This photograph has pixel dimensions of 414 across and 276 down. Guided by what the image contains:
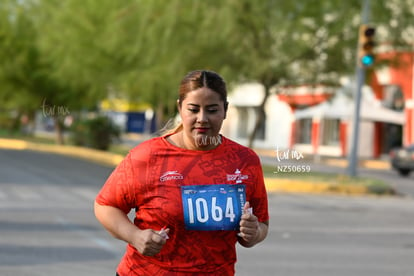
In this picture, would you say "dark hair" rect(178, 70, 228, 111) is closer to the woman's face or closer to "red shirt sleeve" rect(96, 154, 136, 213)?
the woman's face

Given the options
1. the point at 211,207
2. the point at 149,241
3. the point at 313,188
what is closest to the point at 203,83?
the point at 211,207

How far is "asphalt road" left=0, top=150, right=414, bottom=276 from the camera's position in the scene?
8898mm

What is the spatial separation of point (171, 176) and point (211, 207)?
0.67ft

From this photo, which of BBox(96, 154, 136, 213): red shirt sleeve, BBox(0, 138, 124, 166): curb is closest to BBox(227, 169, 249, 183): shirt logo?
BBox(96, 154, 136, 213): red shirt sleeve

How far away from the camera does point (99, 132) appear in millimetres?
35344

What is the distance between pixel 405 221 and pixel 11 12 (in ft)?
102

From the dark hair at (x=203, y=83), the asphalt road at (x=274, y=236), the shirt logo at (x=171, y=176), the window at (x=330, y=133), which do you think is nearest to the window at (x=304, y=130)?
the window at (x=330, y=133)

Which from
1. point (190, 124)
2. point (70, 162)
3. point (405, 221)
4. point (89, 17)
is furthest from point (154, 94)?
point (190, 124)

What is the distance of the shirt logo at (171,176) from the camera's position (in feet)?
10.9

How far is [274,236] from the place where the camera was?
11.7 meters

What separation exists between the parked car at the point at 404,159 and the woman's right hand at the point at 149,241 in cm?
2815

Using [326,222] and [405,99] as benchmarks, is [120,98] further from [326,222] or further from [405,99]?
[326,222]

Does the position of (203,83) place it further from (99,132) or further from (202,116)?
(99,132)

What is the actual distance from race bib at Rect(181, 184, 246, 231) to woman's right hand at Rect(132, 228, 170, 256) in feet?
0.41
